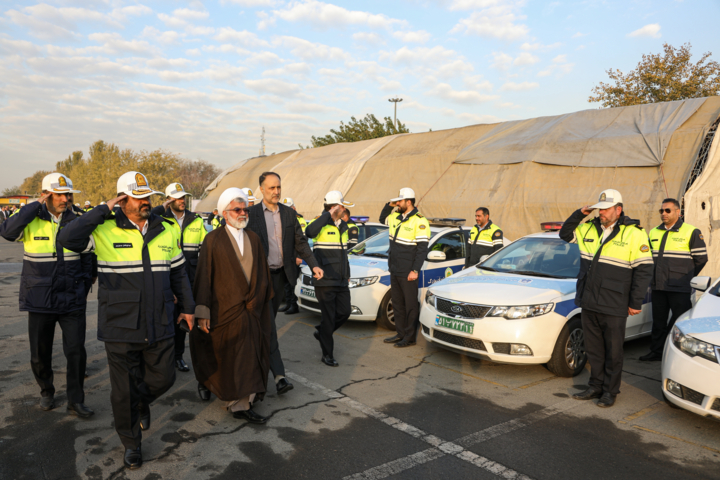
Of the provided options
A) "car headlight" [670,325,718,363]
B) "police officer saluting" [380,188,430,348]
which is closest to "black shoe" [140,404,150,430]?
"police officer saluting" [380,188,430,348]

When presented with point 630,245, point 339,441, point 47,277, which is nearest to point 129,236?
point 47,277

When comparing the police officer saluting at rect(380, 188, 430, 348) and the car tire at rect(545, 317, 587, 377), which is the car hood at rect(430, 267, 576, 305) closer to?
the car tire at rect(545, 317, 587, 377)

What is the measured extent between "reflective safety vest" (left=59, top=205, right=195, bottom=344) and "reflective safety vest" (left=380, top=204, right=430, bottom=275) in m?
3.76

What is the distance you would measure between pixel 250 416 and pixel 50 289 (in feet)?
6.53

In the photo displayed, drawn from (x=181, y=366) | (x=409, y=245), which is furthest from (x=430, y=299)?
(x=181, y=366)

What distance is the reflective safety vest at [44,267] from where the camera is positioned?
14.2 ft

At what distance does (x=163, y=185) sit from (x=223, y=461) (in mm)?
51525

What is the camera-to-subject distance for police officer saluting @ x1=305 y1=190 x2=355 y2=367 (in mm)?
6012

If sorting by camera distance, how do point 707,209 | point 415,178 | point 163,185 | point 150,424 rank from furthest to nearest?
point 163,185 < point 415,178 < point 707,209 < point 150,424

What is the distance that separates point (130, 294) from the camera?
11.5 ft

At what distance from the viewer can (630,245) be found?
4.83 meters

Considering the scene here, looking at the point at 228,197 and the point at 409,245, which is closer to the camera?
the point at 228,197

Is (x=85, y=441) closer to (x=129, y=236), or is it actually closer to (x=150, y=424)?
(x=150, y=424)

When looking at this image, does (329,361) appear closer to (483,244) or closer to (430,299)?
(430,299)
